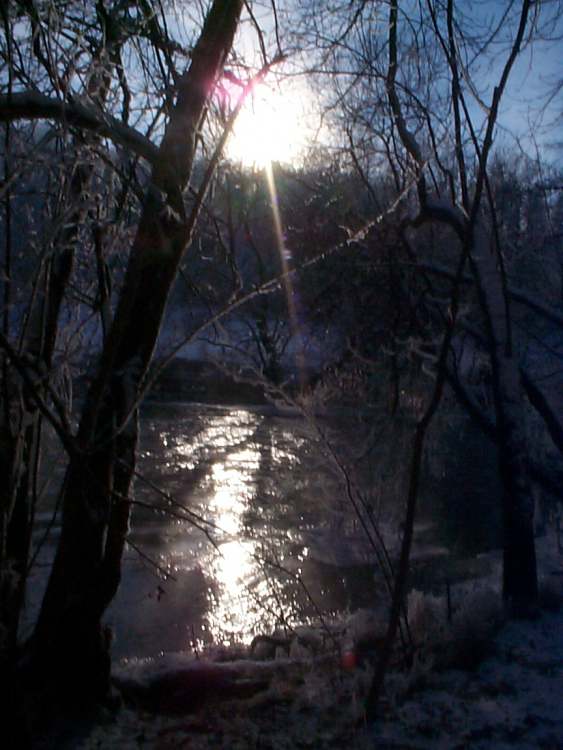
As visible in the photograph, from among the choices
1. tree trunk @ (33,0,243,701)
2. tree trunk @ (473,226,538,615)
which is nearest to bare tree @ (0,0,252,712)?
tree trunk @ (33,0,243,701)

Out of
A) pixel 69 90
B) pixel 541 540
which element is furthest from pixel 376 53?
pixel 541 540

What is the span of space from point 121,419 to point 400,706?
7.89ft

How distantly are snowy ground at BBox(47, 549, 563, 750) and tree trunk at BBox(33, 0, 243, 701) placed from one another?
1.36ft

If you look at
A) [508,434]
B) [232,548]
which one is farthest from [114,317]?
[232,548]

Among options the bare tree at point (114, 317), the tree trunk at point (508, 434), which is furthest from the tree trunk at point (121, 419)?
the tree trunk at point (508, 434)

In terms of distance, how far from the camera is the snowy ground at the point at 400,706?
15.1 ft

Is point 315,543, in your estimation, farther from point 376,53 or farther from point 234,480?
point 376,53

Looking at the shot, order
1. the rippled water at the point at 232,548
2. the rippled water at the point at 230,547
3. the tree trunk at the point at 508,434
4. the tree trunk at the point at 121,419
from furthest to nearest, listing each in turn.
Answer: the rippled water at the point at 230,547, the rippled water at the point at 232,548, the tree trunk at the point at 508,434, the tree trunk at the point at 121,419

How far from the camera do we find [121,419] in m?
4.32

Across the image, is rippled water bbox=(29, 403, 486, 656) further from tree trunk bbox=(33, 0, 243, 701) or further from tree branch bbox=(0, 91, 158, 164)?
tree branch bbox=(0, 91, 158, 164)

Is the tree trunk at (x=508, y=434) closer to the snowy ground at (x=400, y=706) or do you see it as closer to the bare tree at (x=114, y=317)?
the snowy ground at (x=400, y=706)

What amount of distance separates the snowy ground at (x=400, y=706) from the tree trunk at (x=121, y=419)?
0.41 metres

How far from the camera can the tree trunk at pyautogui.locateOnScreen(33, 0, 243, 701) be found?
4418mm

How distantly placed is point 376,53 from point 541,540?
764 cm
